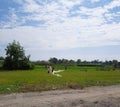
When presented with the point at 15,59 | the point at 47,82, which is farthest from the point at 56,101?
the point at 15,59

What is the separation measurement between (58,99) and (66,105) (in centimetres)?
150

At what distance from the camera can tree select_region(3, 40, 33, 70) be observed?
342 ft

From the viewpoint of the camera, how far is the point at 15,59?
105250 millimetres

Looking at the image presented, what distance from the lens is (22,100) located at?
1619 centimetres

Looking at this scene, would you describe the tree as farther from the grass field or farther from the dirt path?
the dirt path

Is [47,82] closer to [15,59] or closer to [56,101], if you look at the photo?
[56,101]

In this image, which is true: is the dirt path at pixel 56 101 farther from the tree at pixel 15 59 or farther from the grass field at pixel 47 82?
the tree at pixel 15 59

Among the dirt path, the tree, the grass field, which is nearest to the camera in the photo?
the dirt path

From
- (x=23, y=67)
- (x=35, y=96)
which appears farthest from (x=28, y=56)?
(x=35, y=96)

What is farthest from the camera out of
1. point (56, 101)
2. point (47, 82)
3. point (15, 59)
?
point (15, 59)

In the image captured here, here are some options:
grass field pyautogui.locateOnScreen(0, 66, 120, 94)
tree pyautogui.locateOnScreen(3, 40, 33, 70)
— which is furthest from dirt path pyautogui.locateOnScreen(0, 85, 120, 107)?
tree pyautogui.locateOnScreen(3, 40, 33, 70)

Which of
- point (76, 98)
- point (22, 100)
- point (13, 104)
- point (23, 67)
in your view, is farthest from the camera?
point (23, 67)

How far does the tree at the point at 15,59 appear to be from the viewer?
104250 mm

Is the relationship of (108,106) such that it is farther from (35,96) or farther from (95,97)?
(35,96)
